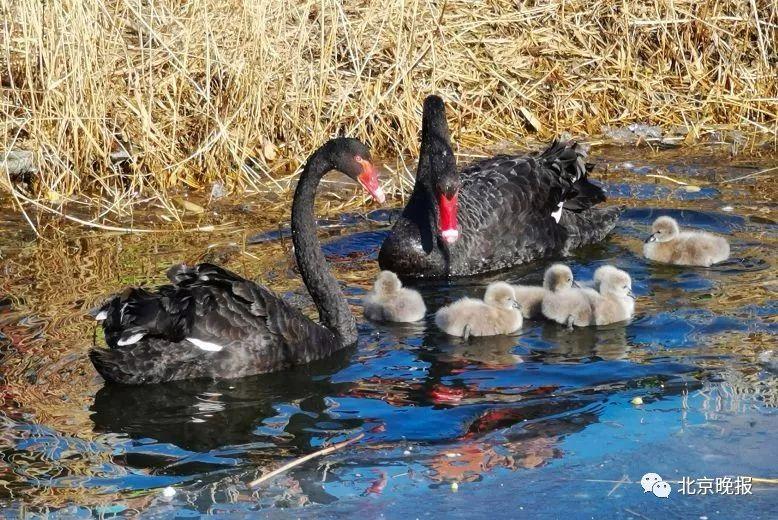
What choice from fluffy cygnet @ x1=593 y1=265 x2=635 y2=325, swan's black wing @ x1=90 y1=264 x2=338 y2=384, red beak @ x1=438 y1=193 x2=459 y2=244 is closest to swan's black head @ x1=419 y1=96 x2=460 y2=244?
red beak @ x1=438 y1=193 x2=459 y2=244

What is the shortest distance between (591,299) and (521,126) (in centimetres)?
395

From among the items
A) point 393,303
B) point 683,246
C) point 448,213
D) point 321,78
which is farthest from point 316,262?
point 321,78

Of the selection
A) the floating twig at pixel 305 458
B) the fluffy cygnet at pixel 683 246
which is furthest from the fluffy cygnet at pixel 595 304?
the floating twig at pixel 305 458

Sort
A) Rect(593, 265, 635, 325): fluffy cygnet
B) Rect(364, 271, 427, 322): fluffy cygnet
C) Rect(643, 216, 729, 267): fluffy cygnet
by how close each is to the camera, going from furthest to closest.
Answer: Rect(643, 216, 729, 267): fluffy cygnet, Rect(364, 271, 427, 322): fluffy cygnet, Rect(593, 265, 635, 325): fluffy cygnet

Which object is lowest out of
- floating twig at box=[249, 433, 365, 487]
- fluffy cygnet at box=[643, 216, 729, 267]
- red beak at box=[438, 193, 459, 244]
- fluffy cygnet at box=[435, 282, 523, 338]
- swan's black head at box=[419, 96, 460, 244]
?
floating twig at box=[249, 433, 365, 487]

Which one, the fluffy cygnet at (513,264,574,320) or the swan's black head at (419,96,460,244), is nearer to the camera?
the fluffy cygnet at (513,264,574,320)

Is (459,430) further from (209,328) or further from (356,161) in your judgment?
(356,161)

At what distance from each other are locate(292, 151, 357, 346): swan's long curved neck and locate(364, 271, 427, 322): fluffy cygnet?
244 millimetres

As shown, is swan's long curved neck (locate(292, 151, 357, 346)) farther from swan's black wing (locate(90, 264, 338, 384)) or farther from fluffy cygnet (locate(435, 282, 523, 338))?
fluffy cygnet (locate(435, 282, 523, 338))

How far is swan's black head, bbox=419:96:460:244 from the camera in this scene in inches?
270

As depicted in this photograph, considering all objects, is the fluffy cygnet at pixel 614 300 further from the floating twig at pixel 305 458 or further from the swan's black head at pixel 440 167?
the floating twig at pixel 305 458

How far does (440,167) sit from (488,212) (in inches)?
21.4

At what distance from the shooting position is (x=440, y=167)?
7.04 metres

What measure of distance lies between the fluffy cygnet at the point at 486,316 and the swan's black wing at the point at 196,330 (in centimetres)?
79
